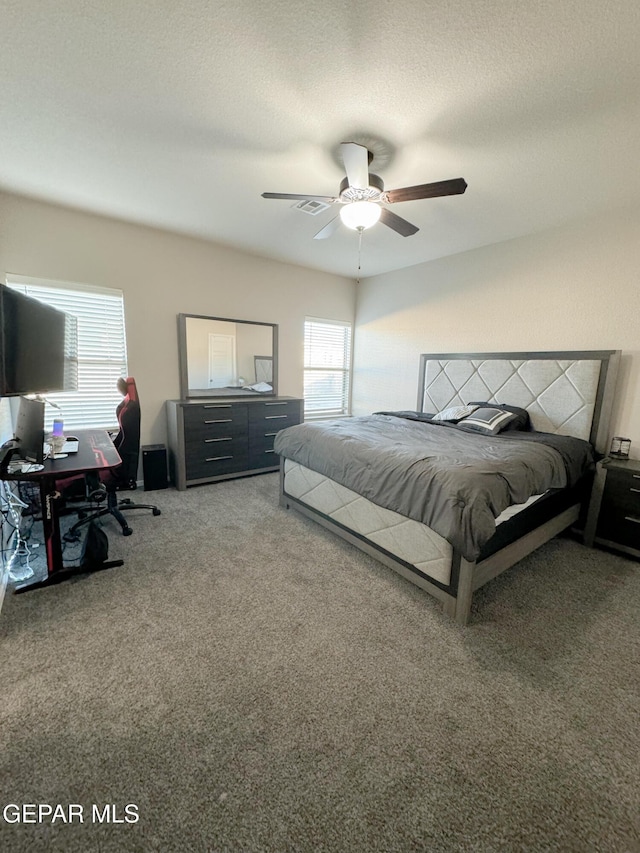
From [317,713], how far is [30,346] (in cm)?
262

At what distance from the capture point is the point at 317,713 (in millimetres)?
1354

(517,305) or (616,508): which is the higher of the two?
(517,305)

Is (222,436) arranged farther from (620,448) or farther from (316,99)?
(620,448)

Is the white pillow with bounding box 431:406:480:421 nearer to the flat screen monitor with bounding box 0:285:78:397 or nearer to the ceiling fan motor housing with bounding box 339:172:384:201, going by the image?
the ceiling fan motor housing with bounding box 339:172:384:201

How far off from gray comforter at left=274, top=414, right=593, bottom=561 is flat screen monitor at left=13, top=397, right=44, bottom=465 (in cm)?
172

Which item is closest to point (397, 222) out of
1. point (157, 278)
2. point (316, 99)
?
point (316, 99)

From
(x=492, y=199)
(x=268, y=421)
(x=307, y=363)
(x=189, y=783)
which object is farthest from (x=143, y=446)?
(x=492, y=199)

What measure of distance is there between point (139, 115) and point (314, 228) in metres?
1.76

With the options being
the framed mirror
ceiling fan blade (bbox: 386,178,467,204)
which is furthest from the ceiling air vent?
the framed mirror

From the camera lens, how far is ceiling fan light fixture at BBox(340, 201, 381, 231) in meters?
2.22

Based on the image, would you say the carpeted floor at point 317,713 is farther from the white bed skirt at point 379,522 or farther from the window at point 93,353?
the window at point 93,353

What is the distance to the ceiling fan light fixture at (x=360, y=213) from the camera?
222 centimetres

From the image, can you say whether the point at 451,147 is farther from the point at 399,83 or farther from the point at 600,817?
the point at 600,817

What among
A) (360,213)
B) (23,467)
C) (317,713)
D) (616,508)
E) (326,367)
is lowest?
(317,713)
